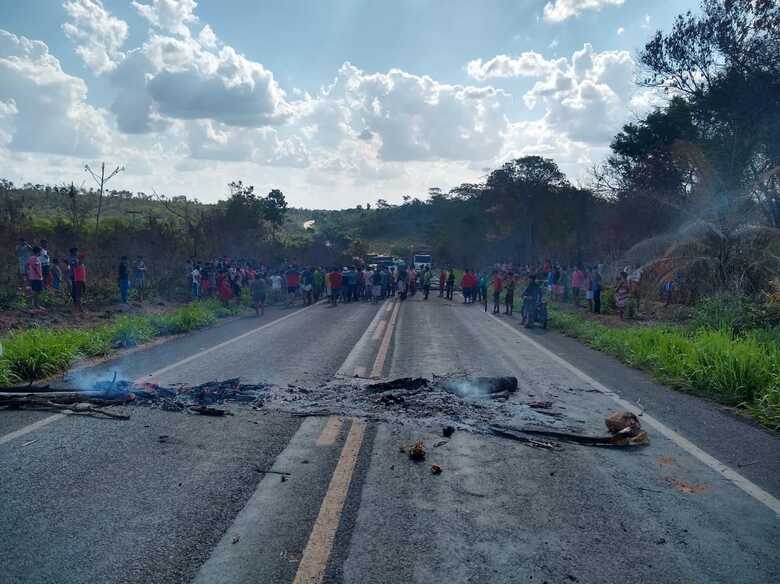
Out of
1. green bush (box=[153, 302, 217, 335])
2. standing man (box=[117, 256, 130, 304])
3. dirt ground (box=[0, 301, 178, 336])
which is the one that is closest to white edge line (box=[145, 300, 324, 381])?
green bush (box=[153, 302, 217, 335])

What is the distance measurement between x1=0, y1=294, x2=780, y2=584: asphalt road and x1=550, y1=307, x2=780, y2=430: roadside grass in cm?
75

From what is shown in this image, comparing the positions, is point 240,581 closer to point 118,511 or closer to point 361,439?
point 118,511

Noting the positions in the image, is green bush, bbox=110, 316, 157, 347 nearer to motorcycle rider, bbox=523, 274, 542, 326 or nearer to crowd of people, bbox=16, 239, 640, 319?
crowd of people, bbox=16, 239, 640, 319

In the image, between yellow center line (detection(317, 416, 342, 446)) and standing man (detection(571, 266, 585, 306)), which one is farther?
standing man (detection(571, 266, 585, 306))

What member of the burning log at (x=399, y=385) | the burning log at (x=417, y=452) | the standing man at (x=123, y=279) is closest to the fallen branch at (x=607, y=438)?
the burning log at (x=417, y=452)

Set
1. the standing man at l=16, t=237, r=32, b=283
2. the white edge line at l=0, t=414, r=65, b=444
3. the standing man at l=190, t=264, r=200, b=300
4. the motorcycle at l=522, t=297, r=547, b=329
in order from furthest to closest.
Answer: the standing man at l=190, t=264, r=200, b=300
the motorcycle at l=522, t=297, r=547, b=329
the standing man at l=16, t=237, r=32, b=283
the white edge line at l=0, t=414, r=65, b=444

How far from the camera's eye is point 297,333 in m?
15.9

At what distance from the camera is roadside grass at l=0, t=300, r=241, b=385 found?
944cm

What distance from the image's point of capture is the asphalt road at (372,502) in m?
3.76

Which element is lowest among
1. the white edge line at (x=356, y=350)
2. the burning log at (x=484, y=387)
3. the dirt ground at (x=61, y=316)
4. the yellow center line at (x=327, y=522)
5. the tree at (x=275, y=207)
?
the dirt ground at (x=61, y=316)

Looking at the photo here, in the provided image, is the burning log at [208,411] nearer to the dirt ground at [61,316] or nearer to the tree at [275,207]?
the dirt ground at [61,316]

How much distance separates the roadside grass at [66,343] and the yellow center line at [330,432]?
4793mm

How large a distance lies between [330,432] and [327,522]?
2.13 m

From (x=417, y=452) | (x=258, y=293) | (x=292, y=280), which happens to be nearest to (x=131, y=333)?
(x=258, y=293)
